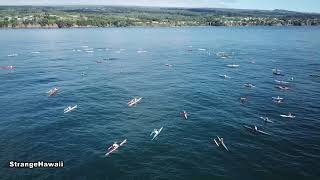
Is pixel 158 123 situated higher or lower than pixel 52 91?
lower

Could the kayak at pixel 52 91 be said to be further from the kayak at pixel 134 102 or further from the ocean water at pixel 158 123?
the kayak at pixel 134 102

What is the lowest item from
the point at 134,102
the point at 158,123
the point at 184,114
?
the point at 158,123

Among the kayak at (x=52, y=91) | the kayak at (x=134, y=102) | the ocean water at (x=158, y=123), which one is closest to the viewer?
the ocean water at (x=158, y=123)

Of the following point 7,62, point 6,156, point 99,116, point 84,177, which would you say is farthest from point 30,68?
point 84,177

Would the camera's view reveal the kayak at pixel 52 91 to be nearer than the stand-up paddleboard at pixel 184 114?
No

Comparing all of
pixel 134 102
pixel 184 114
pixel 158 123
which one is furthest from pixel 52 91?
pixel 184 114

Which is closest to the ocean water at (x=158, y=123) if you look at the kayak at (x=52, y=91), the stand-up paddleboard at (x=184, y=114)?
the stand-up paddleboard at (x=184, y=114)

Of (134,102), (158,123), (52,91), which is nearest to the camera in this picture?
(158,123)

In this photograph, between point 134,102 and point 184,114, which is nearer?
point 184,114

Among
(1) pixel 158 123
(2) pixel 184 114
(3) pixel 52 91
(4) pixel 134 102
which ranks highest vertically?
(3) pixel 52 91

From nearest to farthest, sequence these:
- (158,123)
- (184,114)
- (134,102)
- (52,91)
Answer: (158,123) → (184,114) → (134,102) → (52,91)

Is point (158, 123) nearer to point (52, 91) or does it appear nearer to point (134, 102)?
point (134, 102)
